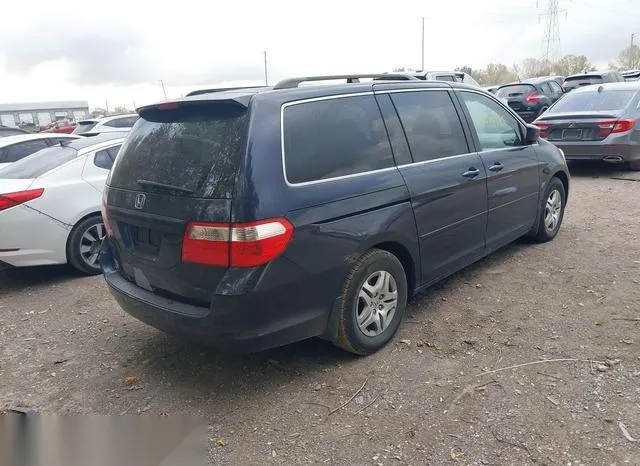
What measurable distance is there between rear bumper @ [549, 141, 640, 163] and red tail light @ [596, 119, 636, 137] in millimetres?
222

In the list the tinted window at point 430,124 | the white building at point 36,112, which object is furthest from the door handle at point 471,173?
the white building at point 36,112

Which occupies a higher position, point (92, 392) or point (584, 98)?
point (584, 98)

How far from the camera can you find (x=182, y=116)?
3.41 metres

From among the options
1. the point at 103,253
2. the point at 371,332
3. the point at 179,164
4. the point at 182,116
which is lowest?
the point at 371,332

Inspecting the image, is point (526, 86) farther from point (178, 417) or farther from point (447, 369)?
point (178, 417)

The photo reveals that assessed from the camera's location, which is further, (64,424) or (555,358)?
(555,358)

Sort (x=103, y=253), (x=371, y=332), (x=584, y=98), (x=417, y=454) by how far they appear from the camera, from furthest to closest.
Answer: (x=584, y=98) < (x=103, y=253) < (x=371, y=332) < (x=417, y=454)

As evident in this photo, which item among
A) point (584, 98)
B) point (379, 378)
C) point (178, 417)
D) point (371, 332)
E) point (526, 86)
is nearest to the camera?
point (178, 417)

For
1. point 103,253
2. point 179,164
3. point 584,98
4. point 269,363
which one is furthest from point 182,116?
point 584,98

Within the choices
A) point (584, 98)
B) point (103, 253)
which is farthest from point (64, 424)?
point (584, 98)

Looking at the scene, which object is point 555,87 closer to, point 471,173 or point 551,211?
point 551,211

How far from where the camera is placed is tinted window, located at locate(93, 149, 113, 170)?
232 inches

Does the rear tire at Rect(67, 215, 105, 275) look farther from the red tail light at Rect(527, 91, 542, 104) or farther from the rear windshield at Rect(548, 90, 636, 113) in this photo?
the red tail light at Rect(527, 91, 542, 104)

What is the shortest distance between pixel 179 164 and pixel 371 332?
1.69 meters
